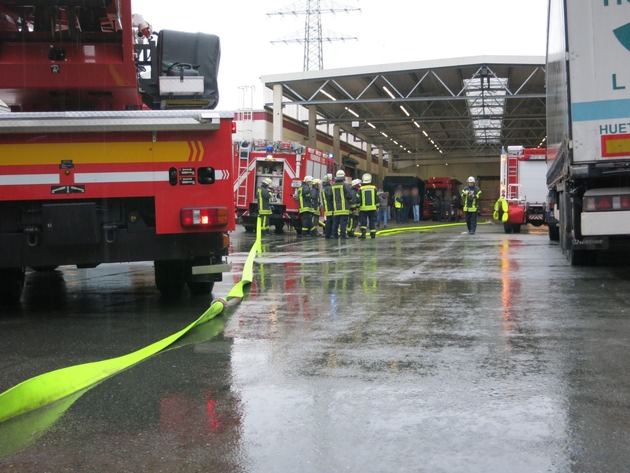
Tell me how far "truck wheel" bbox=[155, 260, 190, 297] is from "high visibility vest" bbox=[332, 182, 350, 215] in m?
11.0

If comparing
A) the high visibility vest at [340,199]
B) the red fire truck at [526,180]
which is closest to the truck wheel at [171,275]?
the high visibility vest at [340,199]

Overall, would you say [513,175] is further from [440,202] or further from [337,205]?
[440,202]

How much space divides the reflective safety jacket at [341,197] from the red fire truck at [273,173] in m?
4.79

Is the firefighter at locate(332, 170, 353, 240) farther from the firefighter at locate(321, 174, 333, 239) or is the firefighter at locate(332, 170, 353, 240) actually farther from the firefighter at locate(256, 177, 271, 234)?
the firefighter at locate(256, 177, 271, 234)

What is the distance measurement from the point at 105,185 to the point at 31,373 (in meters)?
2.29

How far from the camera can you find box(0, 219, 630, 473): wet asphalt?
317 centimetres

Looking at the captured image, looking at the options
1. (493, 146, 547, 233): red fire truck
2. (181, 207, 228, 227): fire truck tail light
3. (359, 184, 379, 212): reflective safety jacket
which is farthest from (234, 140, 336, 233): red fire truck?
(181, 207, 228, 227): fire truck tail light

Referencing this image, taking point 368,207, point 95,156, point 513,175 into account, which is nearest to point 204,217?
point 95,156

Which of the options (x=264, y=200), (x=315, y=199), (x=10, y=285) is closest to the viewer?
(x=10, y=285)

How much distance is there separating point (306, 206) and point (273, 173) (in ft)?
12.2

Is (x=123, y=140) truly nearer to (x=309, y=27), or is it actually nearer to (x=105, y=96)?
(x=105, y=96)

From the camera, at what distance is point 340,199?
18781 mm

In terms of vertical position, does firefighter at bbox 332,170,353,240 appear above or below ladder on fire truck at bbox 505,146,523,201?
below

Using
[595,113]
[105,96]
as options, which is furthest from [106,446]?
[595,113]
